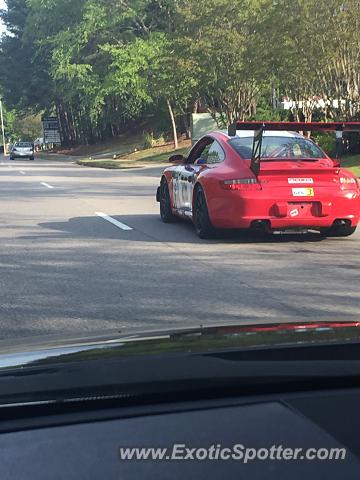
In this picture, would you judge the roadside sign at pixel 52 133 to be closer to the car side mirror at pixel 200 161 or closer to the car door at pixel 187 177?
the car door at pixel 187 177

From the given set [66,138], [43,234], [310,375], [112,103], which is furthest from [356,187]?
[66,138]

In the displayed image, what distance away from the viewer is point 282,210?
9.31m

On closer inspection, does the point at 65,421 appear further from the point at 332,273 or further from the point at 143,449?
the point at 332,273

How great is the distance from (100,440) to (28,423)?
6.8 inches

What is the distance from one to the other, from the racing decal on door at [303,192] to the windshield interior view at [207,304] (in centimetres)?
2

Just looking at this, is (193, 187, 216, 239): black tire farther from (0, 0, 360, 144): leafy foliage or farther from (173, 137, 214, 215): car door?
(0, 0, 360, 144): leafy foliage

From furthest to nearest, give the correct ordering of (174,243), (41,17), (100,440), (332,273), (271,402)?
(41,17) → (174,243) → (332,273) → (271,402) → (100,440)

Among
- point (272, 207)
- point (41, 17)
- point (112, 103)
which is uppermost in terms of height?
point (41, 17)

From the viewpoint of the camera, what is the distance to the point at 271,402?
1.74 meters

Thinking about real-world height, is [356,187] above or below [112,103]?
below

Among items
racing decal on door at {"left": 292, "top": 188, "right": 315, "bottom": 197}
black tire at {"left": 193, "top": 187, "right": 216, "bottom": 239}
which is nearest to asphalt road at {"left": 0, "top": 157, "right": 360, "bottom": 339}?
black tire at {"left": 193, "top": 187, "right": 216, "bottom": 239}

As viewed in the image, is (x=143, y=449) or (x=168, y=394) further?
(x=168, y=394)

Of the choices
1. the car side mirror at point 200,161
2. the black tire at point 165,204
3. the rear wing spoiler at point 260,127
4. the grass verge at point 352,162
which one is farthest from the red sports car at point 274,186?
the grass verge at point 352,162

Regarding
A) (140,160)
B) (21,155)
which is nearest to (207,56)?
(140,160)
